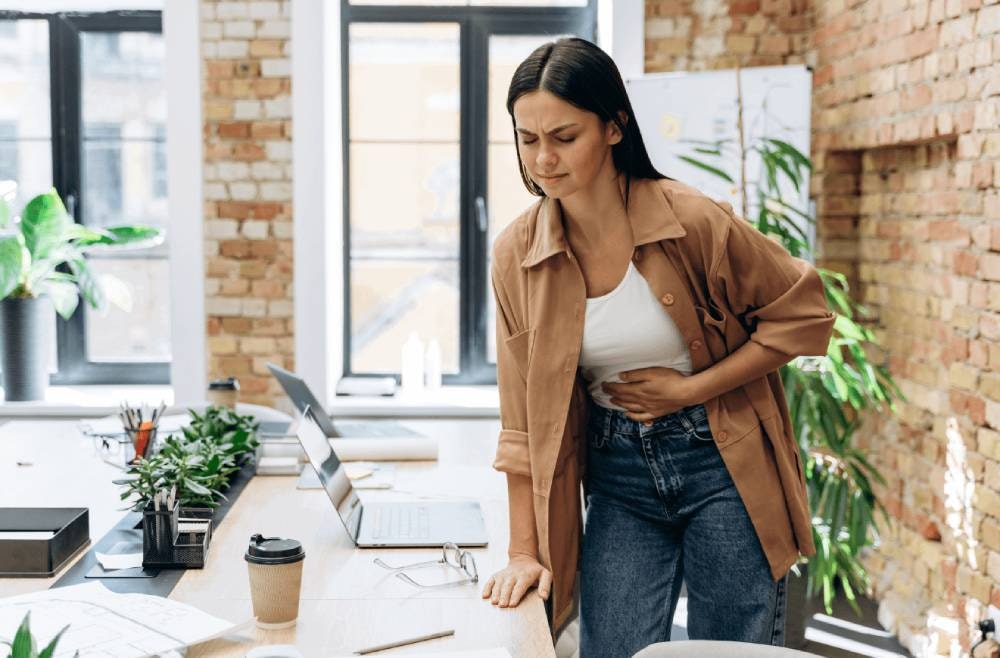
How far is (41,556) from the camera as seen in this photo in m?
1.77

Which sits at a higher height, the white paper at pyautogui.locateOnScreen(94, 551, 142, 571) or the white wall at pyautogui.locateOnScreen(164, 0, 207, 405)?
the white wall at pyautogui.locateOnScreen(164, 0, 207, 405)

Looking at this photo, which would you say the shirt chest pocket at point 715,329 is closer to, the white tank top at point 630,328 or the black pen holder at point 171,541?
the white tank top at point 630,328

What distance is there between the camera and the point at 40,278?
434 centimetres

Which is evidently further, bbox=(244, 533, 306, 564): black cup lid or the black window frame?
the black window frame

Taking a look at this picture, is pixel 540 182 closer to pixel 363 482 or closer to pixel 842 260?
pixel 363 482

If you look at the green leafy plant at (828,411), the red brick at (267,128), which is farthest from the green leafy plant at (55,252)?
the green leafy plant at (828,411)

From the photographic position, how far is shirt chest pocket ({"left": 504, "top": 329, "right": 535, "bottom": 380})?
1841 mm

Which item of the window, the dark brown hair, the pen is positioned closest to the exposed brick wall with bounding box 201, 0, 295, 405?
the window

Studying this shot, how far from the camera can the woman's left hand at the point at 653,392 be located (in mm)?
1771

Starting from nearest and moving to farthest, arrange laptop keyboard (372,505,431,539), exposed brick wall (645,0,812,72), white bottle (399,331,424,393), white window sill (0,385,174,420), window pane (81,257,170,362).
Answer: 1. laptop keyboard (372,505,431,539)
2. exposed brick wall (645,0,812,72)
3. white window sill (0,385,174,420)
4. white bottle (399,331,424,393)
5. window pane (81,257,170,362)

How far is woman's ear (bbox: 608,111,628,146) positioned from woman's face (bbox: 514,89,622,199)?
2cm

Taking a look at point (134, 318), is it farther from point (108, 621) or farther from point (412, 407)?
point (108, 621)

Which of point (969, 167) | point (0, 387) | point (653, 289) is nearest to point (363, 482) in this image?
point (653, 289)

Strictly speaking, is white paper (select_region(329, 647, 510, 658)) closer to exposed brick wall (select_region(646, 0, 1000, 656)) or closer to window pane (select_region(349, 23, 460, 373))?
exposed brick wall (select_region(646, 0, 1000, 656))
